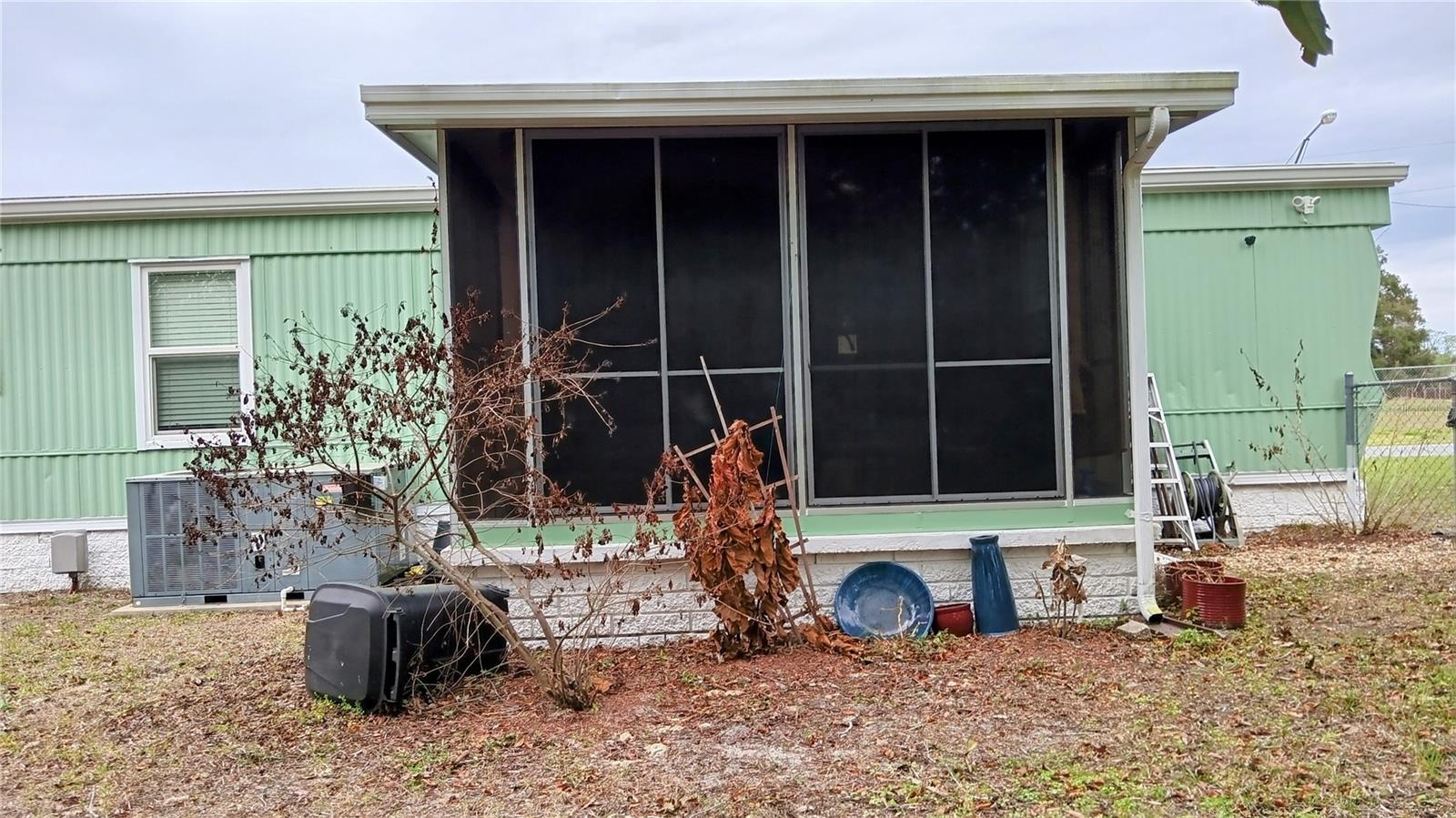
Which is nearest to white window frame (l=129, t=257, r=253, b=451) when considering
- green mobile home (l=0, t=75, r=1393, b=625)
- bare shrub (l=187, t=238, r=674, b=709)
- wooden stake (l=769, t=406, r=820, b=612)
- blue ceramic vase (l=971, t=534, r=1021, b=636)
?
bare shrub (l=187, t=238, r=674, b=709)

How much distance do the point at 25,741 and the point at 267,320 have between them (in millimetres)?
4367

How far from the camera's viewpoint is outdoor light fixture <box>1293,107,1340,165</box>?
10.3 m

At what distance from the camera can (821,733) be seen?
3.98 metres

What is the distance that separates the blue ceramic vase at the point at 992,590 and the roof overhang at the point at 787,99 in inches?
92.9

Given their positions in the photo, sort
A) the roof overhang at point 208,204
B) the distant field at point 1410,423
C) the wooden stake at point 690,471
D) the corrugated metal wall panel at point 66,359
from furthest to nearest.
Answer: the distant field at point 1410,423
the corrugated metal wall panel at point 66,359
the roof overhang at point 208,204
the wooden stake at point 690,471

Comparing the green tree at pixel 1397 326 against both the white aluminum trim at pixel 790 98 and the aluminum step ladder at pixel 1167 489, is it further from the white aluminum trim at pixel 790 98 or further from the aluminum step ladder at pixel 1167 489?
the white aluminum trim at pixel 790 98

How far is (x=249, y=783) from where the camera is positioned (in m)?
3.78

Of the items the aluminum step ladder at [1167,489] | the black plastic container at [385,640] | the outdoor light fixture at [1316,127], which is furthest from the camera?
the outdoor light fixture at [1316,127]

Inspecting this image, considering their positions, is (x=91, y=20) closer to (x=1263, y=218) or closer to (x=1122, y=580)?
(x=1122, y=580)

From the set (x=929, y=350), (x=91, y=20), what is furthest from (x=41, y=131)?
(x=929, y=350)

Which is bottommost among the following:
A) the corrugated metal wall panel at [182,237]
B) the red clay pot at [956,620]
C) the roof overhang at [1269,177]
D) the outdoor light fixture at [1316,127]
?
the red clay pot at [956,620]

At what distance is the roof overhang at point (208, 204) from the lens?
25.7 ft

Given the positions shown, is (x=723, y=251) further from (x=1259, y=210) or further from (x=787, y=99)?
(x=1259, y=210)

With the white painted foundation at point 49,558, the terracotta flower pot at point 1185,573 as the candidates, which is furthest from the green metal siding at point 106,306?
the terracotta flower pot at point 1185,573
